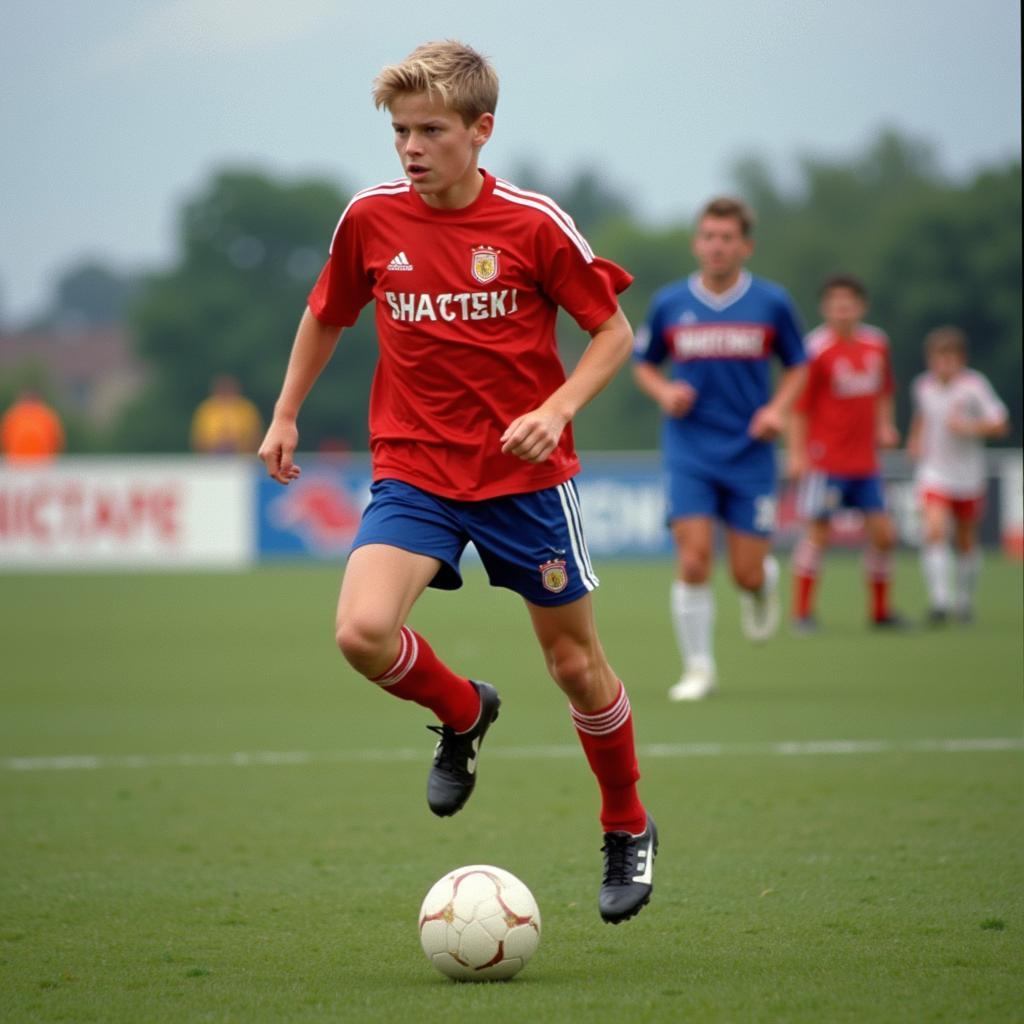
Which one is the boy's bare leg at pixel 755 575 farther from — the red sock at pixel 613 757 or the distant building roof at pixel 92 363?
the distant building roof at pixel 92 363

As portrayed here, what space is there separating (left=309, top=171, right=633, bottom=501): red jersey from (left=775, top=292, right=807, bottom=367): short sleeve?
4833 millimetres

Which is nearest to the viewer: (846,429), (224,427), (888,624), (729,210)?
(729,210)

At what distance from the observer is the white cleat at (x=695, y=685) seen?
9570mm

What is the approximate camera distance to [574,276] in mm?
4734

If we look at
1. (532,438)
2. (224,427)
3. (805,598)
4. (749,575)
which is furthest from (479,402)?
(224,427)

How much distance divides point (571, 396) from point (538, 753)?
11.7 feet

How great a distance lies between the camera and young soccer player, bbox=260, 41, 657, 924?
15.2 ft

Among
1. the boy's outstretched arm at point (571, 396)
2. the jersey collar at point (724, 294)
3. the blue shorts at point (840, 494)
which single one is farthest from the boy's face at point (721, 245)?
the boy's outstretched arm at point (571, 396)

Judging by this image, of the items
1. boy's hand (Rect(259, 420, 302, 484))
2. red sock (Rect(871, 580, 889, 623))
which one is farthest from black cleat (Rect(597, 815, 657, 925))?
red sock (Rect(871, 580, 889, 623))

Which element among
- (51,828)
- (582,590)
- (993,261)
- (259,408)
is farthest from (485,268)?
(259,408)

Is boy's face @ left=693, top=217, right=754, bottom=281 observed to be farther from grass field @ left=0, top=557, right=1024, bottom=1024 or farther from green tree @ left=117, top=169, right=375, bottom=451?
green tree @ left=117, top=169, right=375, bottom=451

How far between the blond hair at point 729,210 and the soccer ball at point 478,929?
5.56 meters

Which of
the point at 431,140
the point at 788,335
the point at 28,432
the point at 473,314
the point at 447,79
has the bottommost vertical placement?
the point at 473,314

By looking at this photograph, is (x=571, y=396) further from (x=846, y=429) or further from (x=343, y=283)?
(x=846, y=429)
